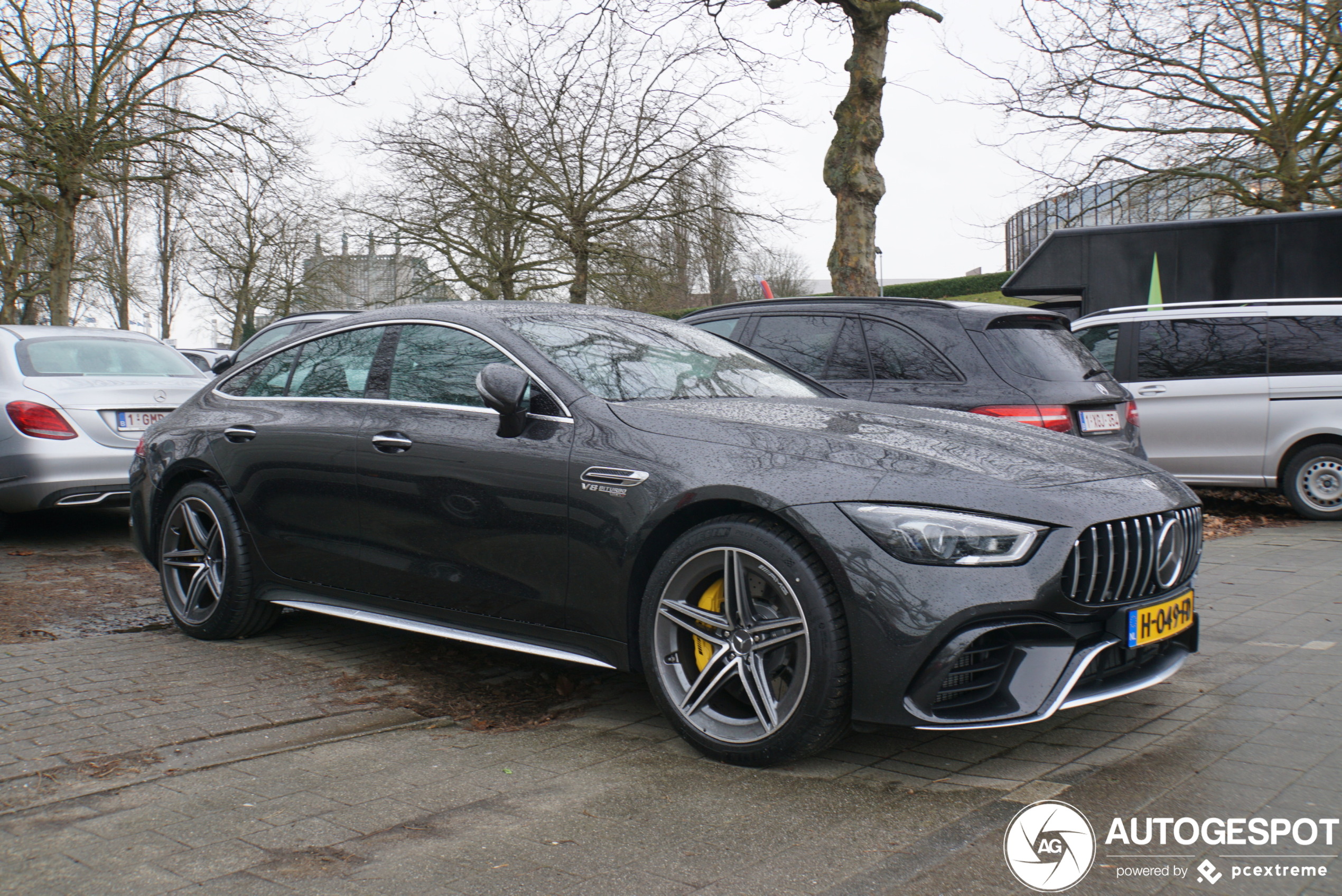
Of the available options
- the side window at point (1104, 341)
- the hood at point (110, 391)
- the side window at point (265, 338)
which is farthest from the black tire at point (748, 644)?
the side window at point (1104, 341)

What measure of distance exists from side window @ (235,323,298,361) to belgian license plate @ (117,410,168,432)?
2202mm

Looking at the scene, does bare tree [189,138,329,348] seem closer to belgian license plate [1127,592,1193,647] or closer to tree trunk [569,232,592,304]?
tree trunk [569,232,592,304]

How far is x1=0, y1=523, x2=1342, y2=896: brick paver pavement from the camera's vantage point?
2697mm

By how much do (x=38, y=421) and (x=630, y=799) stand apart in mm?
6107

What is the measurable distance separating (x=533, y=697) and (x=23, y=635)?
264cm

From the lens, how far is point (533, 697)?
14.3ft

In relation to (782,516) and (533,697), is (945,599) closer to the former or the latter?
(782,516)

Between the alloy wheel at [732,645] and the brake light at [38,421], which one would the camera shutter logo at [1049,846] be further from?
the brake light at [38,421]

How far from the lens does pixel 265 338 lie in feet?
35.7

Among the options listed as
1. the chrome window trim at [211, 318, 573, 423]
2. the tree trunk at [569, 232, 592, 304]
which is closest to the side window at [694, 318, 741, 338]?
the chrome window trim at [211, 318, 573, 423]

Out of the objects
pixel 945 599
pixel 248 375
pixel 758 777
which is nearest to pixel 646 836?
pixel 758 777

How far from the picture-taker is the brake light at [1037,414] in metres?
5.87

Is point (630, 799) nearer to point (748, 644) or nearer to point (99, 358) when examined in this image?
point (748, 644)

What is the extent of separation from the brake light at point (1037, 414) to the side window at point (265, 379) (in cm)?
344
